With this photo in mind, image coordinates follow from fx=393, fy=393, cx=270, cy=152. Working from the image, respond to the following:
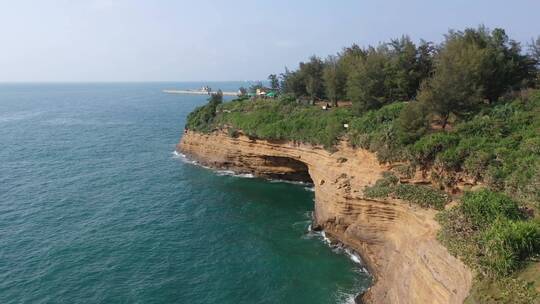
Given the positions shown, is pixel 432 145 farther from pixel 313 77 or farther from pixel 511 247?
pixel 313 77

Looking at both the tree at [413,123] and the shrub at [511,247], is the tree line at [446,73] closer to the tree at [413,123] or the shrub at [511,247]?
the tree at [413,123]

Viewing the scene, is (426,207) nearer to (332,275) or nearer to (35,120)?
(332,275)

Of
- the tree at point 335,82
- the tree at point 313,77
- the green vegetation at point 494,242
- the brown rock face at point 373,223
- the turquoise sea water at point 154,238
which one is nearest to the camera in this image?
the green vegetation at point 494,242

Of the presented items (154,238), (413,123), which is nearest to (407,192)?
(413,123)

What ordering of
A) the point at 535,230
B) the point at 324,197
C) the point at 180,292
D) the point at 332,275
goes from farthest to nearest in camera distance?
1. the point at 324,197
2. the point at 332,275
3. the point at 180,292
4. the point at 535,230

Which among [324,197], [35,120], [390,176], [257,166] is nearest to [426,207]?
[390,176]

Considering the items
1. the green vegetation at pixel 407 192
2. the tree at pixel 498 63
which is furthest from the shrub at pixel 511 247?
the tree at pixel 498 63

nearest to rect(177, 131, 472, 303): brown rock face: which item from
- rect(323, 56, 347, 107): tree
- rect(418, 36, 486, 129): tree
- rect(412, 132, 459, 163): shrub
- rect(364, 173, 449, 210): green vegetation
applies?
rect(364, 173, 449, 210): green vegetation
